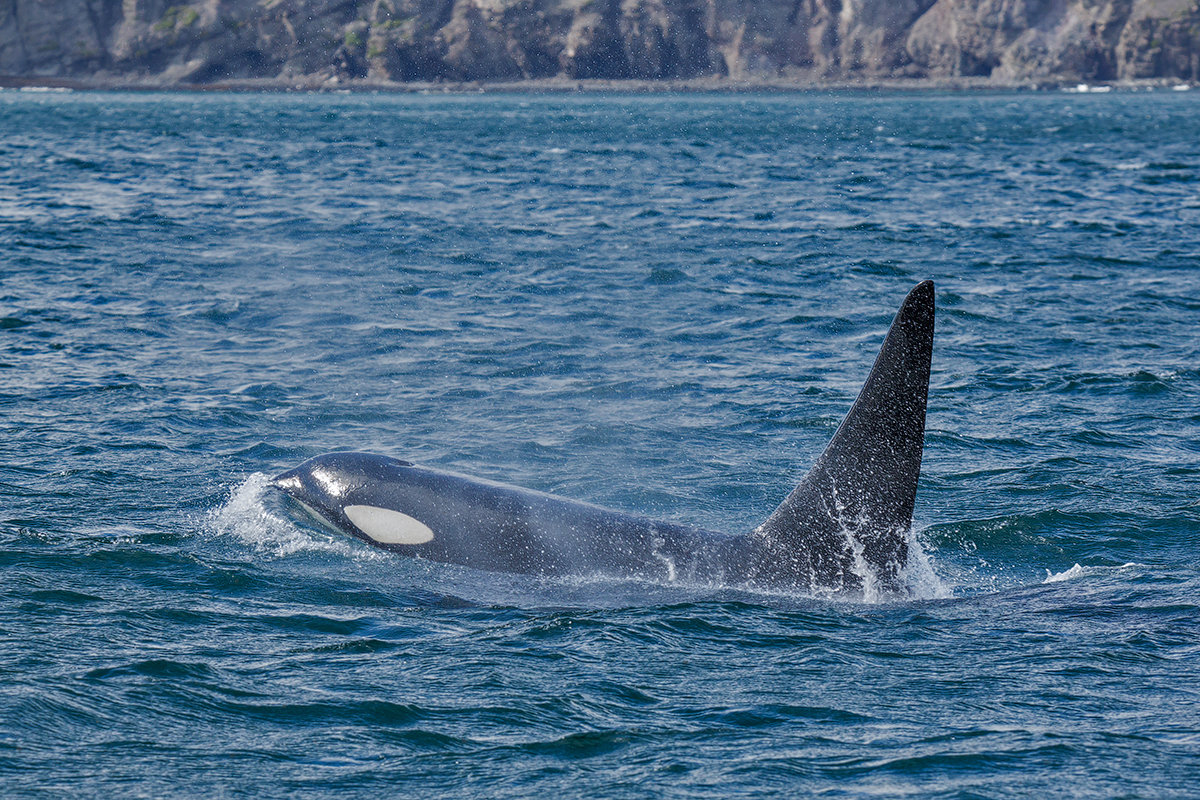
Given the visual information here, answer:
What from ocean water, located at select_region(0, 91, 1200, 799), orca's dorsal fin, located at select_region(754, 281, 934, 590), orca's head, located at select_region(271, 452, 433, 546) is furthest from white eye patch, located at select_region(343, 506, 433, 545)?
orca's dorsal fin, located at select_region(754, 281, 934, 590)

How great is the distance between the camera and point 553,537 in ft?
31.3

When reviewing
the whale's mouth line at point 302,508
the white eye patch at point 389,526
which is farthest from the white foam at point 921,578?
the whale's mouth line at point 302,508

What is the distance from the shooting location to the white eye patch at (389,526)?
9859 millimetres

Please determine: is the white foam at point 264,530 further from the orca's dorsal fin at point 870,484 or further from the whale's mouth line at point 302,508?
the orca's dorsal fin at point 870,484

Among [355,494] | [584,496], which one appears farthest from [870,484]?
[355,494]

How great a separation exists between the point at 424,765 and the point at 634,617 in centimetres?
233

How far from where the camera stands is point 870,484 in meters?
8.59

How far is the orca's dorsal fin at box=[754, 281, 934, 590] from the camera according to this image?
8289 mm

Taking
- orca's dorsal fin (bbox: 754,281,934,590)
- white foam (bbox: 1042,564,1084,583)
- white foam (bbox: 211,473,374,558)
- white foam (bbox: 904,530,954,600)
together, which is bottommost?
white foam (bbox: 1042,564,1084,583)

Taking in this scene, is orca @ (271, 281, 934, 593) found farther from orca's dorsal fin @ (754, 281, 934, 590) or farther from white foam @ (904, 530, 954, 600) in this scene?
white foam @ (904, 530, 954, 600)

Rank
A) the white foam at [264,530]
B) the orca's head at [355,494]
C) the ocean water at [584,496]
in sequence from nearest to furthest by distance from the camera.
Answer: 1. the ocean water at [584,496]
2. the orca's head at [355,494]
3. the white foam at [264,530]

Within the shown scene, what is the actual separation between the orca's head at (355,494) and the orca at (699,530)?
0.4 inches

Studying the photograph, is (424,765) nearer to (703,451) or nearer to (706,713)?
(706,713)

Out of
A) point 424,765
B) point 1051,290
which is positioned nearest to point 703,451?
point 424,765
